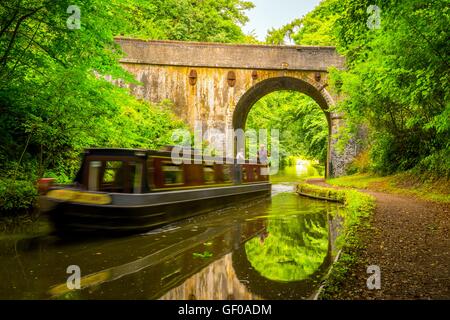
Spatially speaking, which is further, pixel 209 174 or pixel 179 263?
pixel 209 174

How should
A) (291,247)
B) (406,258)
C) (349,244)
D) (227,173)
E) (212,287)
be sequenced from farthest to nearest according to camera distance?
(227,173) < (291,247) < (349,244) < (406,258) < (212,287)

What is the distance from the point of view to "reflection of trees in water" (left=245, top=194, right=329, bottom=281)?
5355mm

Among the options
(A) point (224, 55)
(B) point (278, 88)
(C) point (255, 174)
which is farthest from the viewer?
(B) point (278, 88)

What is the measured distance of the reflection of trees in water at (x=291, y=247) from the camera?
211 inches

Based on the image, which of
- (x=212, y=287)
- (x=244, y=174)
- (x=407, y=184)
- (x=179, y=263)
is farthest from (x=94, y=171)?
(x=407, y=184)

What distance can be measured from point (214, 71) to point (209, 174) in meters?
10.8

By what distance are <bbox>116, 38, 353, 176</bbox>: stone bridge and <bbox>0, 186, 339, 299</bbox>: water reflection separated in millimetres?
12629

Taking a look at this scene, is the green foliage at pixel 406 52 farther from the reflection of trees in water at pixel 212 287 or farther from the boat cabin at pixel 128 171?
the reflection of trees in water at pixel 212 287

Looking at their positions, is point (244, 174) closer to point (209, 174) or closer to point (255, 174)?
point (255, 174)

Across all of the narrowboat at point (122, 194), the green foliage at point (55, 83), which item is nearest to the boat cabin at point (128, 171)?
the narrowboat at point (122, 194)

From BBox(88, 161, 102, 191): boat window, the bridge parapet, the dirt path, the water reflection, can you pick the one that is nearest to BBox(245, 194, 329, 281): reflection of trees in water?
the water reflection

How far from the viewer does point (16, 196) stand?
369 inches

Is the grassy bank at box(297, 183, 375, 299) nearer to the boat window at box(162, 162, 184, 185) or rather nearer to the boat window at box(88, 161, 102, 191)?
the boat window at box(162, 162, 184, 185)
